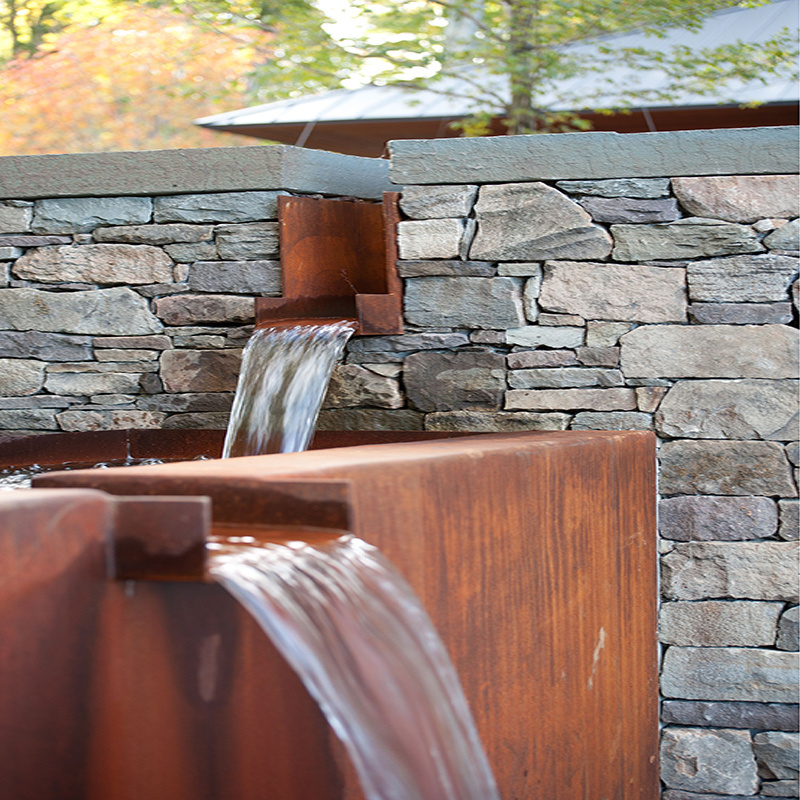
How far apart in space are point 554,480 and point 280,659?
912mm

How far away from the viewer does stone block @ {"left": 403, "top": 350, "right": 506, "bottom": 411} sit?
3150 mm

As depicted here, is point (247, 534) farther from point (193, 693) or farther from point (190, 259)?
point (190, 259)

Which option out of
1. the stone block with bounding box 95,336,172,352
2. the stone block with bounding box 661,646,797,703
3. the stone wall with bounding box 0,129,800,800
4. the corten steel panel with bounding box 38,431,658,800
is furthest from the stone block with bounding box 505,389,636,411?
the stone block with bounding box 95,336,172,352

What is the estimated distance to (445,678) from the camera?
1.53 m

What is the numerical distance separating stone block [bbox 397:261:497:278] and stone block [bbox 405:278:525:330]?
0.02 metres

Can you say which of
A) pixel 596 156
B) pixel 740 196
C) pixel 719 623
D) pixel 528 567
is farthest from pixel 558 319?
pixel 528 567

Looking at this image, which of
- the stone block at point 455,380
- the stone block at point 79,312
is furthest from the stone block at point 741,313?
the stone block at point 79,312

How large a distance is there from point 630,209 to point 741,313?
18.8 inches

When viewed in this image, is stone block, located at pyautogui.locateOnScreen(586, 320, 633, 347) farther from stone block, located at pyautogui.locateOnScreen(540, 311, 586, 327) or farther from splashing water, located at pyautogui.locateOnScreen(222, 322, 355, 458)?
splashing water, located at pyautogui.locateOnScreen(222, 322, 355, 458)

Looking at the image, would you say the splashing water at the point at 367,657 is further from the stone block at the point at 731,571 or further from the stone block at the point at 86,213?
the stone block at the point at 86,213

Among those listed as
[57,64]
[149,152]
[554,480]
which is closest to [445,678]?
[554,480]

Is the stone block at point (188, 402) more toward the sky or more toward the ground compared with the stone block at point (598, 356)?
more toward the ground

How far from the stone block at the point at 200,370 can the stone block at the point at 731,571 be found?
1.64m

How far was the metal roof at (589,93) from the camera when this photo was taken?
5922mm
